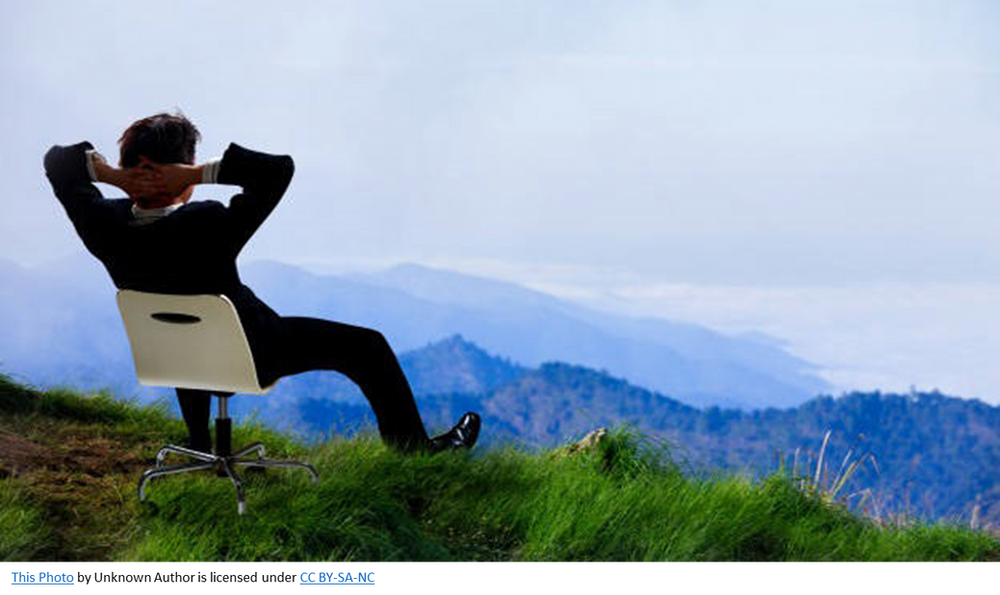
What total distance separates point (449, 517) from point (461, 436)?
622mm

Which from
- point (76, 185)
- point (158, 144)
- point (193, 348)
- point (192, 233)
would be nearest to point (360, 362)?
point (193, 348)

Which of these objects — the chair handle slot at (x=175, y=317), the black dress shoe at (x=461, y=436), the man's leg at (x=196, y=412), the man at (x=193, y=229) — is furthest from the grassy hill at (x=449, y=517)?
the chair handle slot at (x=175, y=317)

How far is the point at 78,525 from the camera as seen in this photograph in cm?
480

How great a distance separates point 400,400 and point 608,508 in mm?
1007

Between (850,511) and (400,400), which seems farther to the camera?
(850,511)

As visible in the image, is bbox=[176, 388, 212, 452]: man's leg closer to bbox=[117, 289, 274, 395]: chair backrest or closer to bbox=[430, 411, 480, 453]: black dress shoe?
bbox=[117, 289, 274, 395]: chair backrest

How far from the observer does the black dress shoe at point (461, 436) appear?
17.1 feet

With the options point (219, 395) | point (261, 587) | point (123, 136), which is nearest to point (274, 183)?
point (123, 136)

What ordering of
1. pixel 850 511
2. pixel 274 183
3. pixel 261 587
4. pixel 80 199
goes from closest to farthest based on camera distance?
pixel 261 587 → pixel 274 183 → pixel 80 199 → pixel 850 511

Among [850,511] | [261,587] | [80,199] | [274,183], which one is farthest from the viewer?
[850,511]

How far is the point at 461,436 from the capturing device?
5.29 meters

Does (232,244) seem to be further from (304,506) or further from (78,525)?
(78,525)

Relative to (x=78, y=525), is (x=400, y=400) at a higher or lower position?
higher

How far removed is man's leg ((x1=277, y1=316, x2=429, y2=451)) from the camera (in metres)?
4.66
